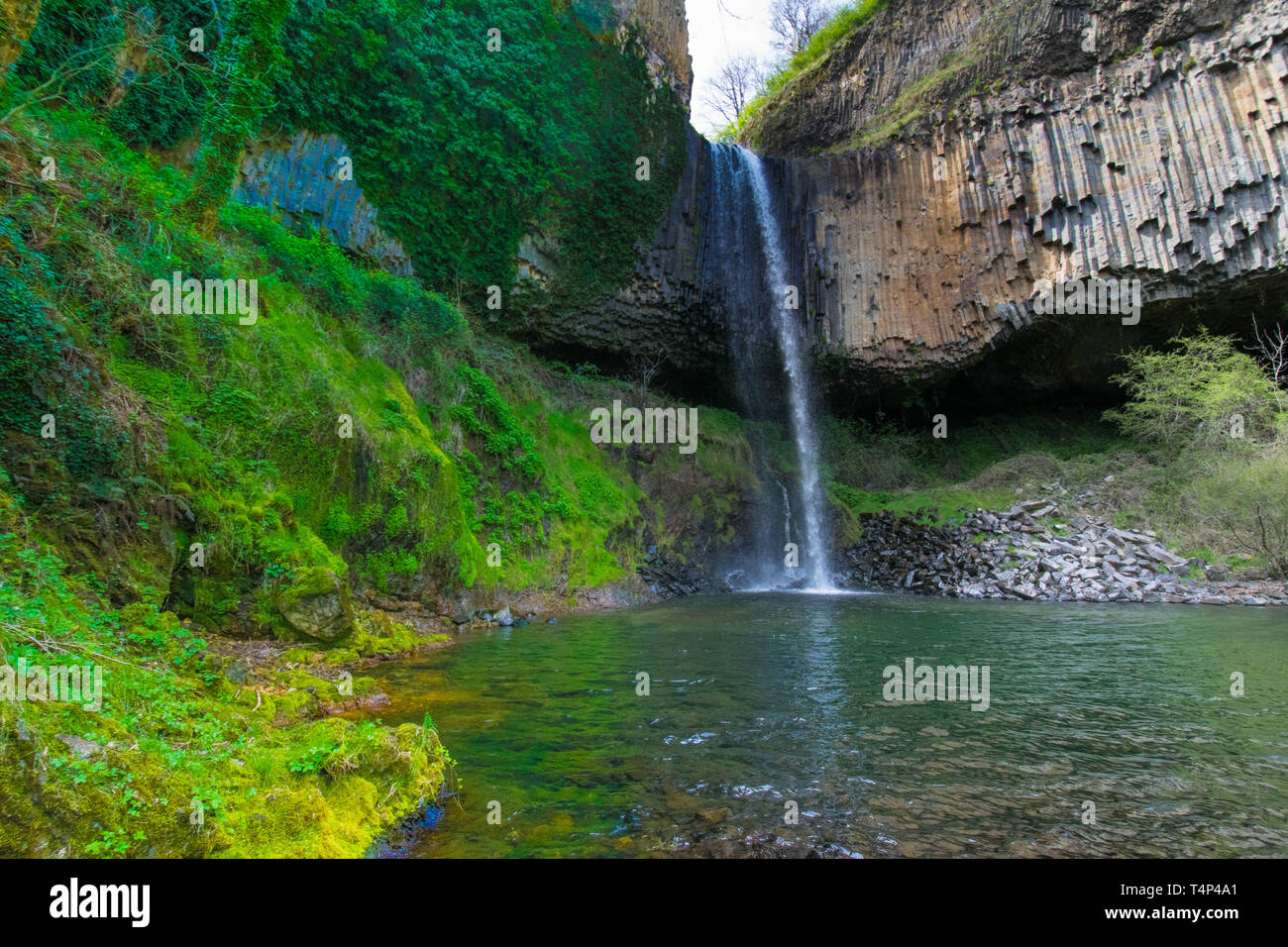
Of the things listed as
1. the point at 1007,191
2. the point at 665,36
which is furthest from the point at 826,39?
the point at 1007,191

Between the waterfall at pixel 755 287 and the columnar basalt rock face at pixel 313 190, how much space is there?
10160 millimetres

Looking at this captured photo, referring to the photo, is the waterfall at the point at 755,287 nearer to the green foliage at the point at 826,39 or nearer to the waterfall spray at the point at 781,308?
the waterfall spray at the point at 781,308

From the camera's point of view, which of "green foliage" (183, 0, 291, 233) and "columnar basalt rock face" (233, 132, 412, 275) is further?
"columnar basalt rock face" (233, 132, 412, 275)

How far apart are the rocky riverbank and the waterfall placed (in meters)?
2.79

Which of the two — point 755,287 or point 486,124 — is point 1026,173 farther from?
point 486,124

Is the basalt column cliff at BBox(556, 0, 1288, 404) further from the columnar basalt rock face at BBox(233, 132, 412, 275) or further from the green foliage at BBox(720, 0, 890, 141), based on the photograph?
the columnar basalt rock face at BBox(233, 132, 412, 275)

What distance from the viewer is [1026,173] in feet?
63.5

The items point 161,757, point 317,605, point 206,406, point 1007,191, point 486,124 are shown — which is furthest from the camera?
point 1007,191

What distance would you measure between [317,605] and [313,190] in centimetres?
1100

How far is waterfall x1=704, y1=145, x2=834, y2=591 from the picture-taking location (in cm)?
2120

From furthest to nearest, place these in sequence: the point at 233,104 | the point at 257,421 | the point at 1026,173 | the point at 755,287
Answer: the point at 755,287, the point at 1026,173, the point at 233,104, the point at 257,421

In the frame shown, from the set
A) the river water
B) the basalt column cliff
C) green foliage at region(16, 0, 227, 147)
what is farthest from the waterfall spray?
green foliage at region(16, 0, 227, 147)

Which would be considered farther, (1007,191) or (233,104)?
(1007,191)
